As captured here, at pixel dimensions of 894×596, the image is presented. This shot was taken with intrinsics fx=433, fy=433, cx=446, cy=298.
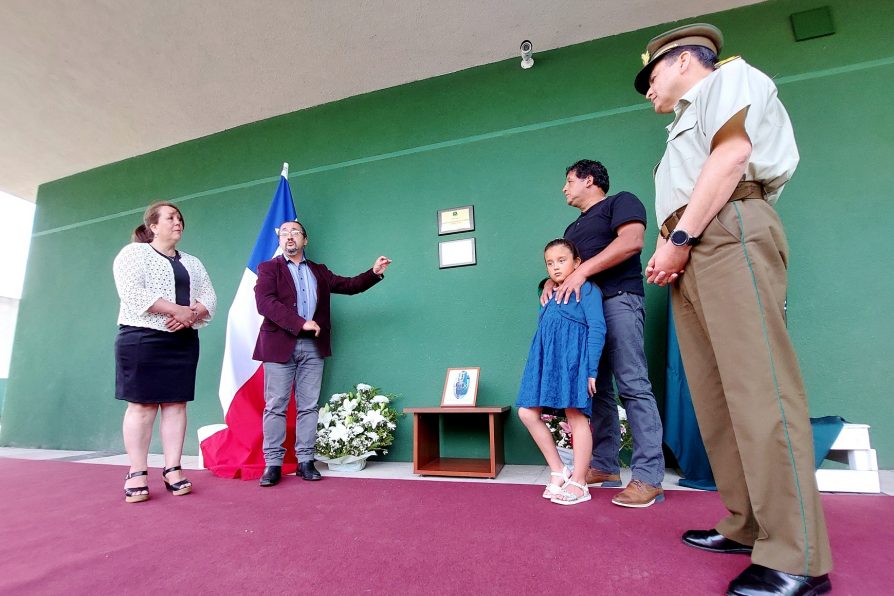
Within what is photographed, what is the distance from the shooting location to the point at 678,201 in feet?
3.72

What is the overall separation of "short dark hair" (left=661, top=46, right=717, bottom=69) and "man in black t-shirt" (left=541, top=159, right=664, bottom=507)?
700 millimetres

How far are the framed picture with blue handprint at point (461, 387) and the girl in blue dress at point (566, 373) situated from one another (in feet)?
2.52

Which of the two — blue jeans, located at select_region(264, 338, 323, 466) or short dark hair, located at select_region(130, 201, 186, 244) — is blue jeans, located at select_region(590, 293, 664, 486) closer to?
blue jeans, located at select_region(264, 338, 323, 466)

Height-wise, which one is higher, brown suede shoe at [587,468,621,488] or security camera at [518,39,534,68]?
security camera at [518,39,534,68]

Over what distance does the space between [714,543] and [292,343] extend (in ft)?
6.51

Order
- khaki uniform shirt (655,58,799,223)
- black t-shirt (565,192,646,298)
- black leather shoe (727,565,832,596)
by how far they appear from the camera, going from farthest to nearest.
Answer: black t-shirt (565,192,646,298)
khaki uniform shirt (655,58,799,223)
black leather shoe (727,565,832,596)

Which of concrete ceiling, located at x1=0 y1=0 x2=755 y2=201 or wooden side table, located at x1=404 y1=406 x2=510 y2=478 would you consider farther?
concrete ceiling, located at x1=0 y1=0 x2=755 y2=201

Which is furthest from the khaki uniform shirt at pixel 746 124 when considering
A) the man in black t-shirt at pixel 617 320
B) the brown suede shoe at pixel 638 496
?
the brown suede shoe at pixel 638 496

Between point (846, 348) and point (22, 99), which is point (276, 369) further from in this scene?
point (22, 99)

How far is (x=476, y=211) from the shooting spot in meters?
2.93

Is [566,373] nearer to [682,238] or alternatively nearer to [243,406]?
[682,238]

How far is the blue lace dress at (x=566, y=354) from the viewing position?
1679 mm

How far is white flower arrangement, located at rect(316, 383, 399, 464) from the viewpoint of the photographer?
2520 millimetres

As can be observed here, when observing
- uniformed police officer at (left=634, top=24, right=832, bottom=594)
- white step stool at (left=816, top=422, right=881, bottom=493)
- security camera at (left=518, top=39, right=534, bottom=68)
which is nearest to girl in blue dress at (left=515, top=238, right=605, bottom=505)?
uniformed police officer at (left=634, top=24, right=832, bottom=594)
